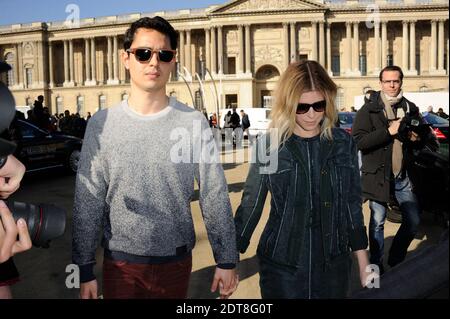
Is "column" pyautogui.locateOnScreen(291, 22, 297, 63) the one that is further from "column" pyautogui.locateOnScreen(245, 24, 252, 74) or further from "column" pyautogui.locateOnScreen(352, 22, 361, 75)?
"column" pyautogui.locateOnScreen(352, 22, 361, 75)

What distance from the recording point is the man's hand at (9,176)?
53.2 inches

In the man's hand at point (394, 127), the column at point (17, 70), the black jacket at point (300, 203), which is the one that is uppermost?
the column at point (17, 70)

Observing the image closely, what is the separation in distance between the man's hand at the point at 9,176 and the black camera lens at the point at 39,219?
0.07 metres

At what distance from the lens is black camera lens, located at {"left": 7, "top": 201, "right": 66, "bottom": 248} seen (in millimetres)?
1296

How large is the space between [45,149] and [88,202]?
10481 millimetres

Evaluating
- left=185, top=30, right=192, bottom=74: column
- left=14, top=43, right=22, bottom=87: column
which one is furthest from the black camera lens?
left=14, top=43, right=22, bottom=87: column

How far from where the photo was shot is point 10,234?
49.8 inches

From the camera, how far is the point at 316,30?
5128 cm

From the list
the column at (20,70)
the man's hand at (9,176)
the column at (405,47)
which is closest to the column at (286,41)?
the column at (405,47)

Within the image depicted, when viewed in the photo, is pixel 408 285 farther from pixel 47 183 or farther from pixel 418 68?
pixel 418 68

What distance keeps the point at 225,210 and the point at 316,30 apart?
52.7m

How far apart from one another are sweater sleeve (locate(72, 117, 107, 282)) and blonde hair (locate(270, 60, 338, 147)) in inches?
33.5

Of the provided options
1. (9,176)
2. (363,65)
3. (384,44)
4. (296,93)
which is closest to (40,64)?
(363,65)

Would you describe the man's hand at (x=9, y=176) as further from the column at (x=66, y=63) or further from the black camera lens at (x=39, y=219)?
the column at (x=66, y=63)
